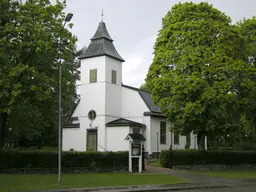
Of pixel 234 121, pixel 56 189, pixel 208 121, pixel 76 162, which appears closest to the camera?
pixel 56 189

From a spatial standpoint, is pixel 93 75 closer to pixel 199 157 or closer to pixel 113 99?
pixel 113 99

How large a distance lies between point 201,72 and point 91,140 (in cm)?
1564

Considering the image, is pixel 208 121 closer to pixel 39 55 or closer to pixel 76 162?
pixel 76 162

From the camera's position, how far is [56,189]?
53.4 ft

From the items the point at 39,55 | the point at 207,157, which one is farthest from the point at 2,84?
the point at 207,157

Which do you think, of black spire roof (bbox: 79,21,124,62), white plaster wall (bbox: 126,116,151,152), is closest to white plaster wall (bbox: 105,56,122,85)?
black spire roof (bbox: 79,21,124,62)

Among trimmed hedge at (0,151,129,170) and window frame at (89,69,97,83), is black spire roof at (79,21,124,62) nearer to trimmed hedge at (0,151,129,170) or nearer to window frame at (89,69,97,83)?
window frame at (89,69,97,83)

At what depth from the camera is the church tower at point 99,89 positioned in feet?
124

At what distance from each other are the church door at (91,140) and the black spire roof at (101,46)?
8.48m

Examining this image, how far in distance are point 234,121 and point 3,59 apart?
19828mm

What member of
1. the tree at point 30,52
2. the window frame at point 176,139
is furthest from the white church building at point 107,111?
the tree at point 30,52

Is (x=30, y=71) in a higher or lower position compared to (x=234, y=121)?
higher

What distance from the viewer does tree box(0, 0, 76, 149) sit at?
20828mm

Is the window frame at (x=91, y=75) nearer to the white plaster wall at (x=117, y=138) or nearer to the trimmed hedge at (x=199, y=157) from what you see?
the white plaster wall at (x=117, y=138)
